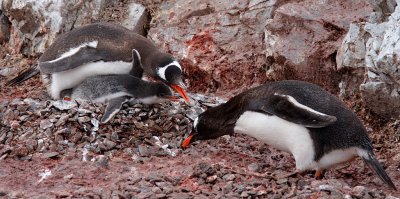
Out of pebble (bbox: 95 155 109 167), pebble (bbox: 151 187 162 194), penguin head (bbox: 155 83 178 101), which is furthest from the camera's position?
penguin head (bbox: 155 83 178 101)

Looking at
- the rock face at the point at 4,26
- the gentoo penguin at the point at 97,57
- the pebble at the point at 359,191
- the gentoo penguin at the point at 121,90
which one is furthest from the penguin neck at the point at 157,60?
the rock face at the point at 4,26

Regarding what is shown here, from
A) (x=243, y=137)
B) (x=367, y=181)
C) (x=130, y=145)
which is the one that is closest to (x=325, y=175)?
(x=367, y=181)

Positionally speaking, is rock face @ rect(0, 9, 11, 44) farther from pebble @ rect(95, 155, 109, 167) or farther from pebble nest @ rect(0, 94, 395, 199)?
pebble @ rect(95, 155, 109, 167)

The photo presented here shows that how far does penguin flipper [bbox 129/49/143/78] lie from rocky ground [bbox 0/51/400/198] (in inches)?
16.6

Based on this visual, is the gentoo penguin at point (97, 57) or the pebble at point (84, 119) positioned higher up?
the gentoo penguin at point (97, 57)

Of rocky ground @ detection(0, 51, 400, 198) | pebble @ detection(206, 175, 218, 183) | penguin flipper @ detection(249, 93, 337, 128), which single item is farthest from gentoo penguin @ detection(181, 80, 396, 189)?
pebble @ detection(206, 175, 218, 183)

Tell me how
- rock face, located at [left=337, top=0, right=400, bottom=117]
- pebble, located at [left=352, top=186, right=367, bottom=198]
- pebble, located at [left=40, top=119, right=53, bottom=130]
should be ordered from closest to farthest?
pebble, located at [left=352, top=186, right=367, bottom=198]
rock face, located at [left=337, top=0, right=400, bottom=117]
pebble, located at [left=40, top=119, right=53, bottom=130]

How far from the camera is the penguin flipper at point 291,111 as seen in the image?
17.2ft

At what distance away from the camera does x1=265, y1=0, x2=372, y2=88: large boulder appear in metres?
7.05

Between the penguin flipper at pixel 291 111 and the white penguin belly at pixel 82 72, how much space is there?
1556mm

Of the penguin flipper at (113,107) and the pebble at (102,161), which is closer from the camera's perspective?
the pebble at (102,161)

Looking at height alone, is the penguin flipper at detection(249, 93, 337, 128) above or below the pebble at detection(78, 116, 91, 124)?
above

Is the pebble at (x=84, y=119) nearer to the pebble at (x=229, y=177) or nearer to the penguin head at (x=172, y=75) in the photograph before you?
the penguin head at (x=172, y=75)

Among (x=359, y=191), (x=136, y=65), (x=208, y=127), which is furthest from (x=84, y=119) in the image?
(x=359, y=191)
